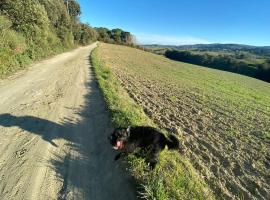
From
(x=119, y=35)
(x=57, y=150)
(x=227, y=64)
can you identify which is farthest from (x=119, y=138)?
(x=119, y=35)

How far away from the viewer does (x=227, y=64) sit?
7681cm

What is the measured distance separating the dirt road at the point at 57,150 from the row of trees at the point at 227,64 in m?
62.7

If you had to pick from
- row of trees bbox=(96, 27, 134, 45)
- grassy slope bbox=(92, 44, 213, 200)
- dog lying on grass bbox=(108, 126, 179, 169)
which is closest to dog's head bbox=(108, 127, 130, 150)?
dog lying on grass bbox=(108, 126, 179, 169)

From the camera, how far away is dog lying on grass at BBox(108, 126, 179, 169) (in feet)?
19.3

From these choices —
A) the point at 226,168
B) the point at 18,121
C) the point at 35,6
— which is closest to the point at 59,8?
the point at 35,6

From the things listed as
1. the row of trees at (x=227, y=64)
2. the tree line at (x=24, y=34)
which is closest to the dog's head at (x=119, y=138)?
the tree line at (x=24, y=34)

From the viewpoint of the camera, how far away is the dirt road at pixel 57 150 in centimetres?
523

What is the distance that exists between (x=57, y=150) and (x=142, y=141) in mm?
2213

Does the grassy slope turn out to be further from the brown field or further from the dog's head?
the dog's head

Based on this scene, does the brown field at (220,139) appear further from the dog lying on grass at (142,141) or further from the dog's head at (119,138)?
the dog's head at (119,138)

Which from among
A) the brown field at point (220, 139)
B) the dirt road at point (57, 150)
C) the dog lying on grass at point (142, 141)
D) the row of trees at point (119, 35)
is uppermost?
the dog lying on grass at point (142, 141)

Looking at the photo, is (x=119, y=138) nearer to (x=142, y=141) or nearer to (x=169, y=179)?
(x=142, y=141)

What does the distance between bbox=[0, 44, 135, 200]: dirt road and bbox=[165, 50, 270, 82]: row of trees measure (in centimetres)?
6266

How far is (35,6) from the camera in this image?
79.2ft
